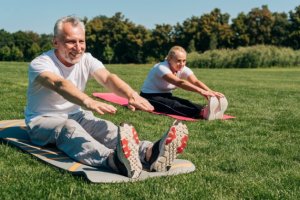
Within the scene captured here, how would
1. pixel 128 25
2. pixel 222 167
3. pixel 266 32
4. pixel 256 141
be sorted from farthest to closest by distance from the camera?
pixel 128 25, pixel 266 32, pixel 256 141, pixel 222 167

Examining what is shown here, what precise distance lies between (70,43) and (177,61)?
365 centimetres

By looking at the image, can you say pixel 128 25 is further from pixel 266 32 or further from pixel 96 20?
pixel 266 32

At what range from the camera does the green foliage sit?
36406mm

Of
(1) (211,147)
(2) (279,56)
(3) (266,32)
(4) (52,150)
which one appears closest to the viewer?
(4) (52,150)

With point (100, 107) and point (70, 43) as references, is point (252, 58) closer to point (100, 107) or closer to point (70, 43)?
point (70, 43)

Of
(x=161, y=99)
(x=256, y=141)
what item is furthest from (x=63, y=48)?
(x=161, y=99)

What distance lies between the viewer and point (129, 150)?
10.9 ft

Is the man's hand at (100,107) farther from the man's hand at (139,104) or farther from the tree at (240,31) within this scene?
the tree at (240,31)

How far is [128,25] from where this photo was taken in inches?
2539

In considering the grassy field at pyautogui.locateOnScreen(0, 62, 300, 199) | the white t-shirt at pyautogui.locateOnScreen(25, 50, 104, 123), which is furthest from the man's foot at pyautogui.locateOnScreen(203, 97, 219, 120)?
the white t-shirt at pyautogui.locateOnScreen(25, 50, 104, 123)

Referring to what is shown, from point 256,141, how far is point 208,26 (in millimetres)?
54868

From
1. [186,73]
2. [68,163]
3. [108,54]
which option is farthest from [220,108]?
[108,54]

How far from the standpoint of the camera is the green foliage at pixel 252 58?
119 ft

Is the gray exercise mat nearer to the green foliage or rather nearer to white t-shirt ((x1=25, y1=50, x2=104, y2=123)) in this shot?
white t-shirt ((x1=25, y1=50, x2=104, y2=123))
